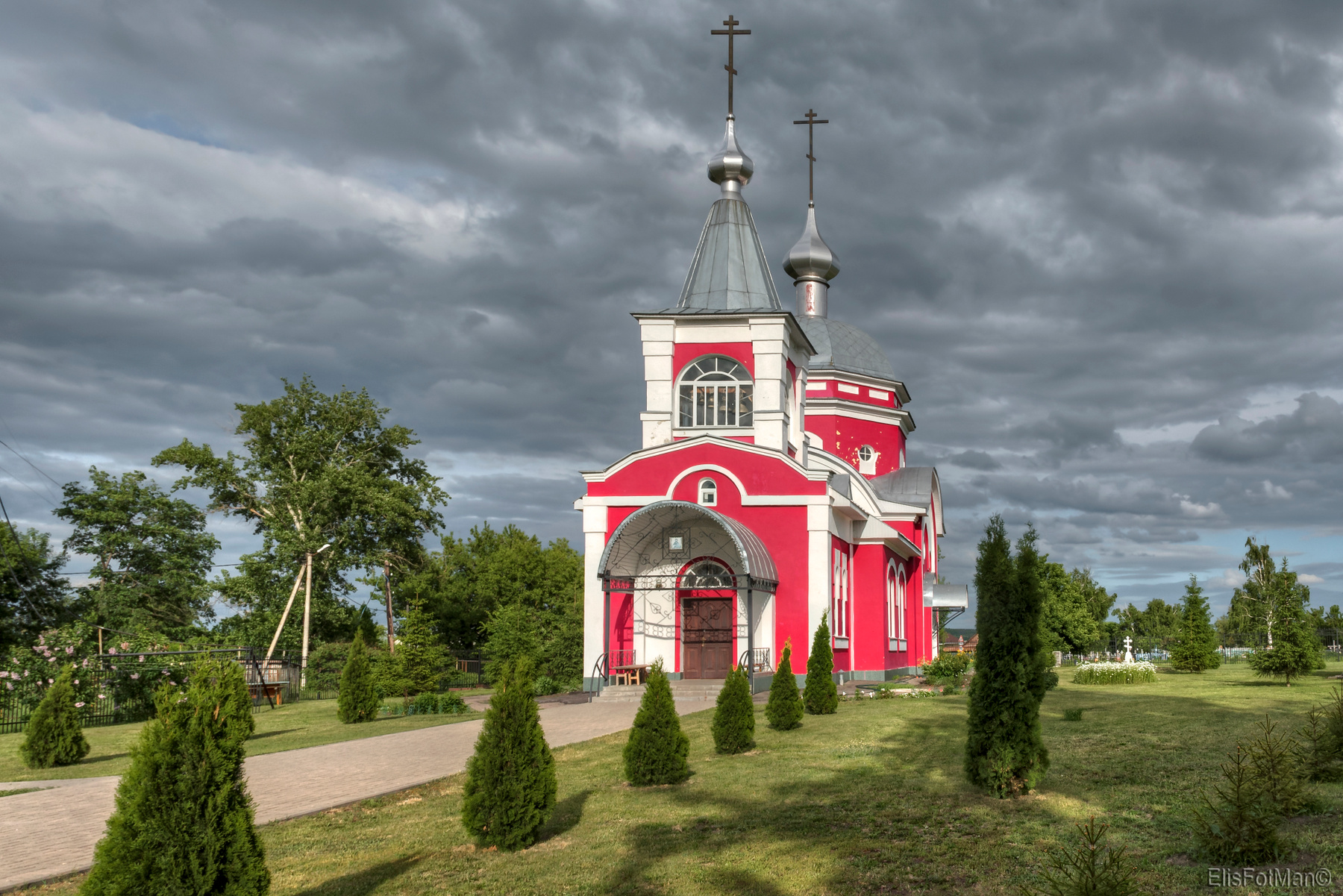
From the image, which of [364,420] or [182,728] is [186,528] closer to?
[364,420]

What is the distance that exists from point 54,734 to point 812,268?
2755cm

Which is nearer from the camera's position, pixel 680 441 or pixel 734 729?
pixel 734 729

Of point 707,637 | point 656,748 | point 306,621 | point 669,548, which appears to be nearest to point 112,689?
point 306,621

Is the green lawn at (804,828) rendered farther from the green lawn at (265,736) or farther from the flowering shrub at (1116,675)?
the flowering shrub at (1116,675)

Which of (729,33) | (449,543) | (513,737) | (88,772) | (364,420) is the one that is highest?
(729,33)

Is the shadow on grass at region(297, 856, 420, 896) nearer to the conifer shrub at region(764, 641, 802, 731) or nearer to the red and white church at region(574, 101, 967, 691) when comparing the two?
the conifer shrub at region(764, 641, 802, 731)

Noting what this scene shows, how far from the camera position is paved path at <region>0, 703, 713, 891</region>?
7.32 m

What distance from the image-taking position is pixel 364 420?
109 ft

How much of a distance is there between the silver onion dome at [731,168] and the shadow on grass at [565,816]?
19599 mm

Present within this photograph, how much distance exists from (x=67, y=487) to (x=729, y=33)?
2551cm

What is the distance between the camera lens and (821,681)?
50.8 ft

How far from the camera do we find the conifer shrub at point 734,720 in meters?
11.3

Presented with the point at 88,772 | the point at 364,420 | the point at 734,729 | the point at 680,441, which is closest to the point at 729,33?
the point at 680,441

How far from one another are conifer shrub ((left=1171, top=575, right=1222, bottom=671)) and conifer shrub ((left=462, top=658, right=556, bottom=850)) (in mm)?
24660
